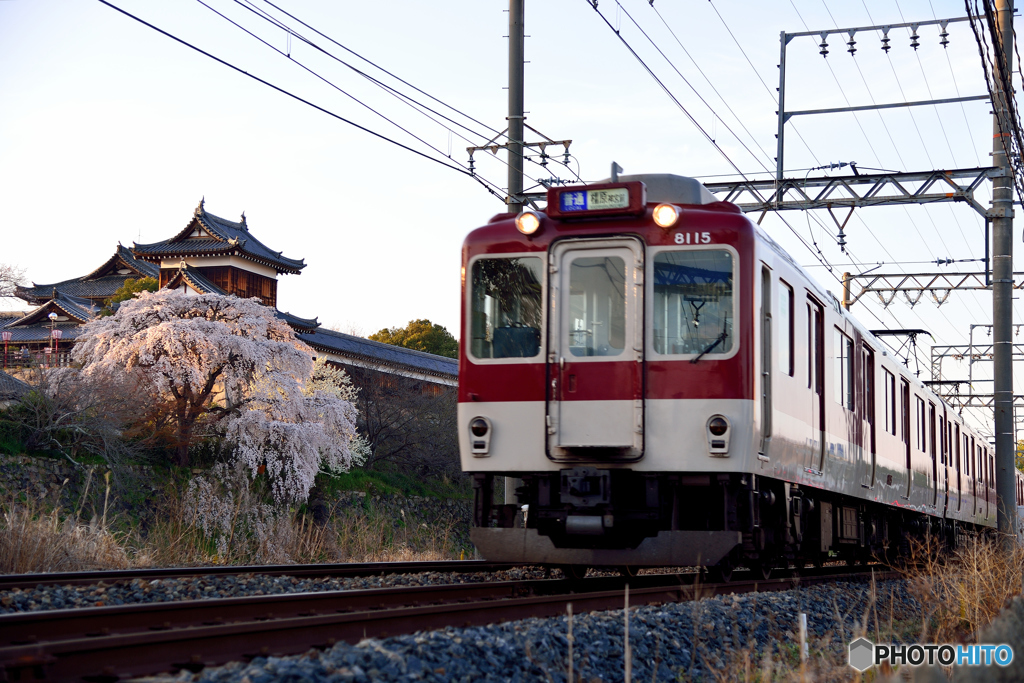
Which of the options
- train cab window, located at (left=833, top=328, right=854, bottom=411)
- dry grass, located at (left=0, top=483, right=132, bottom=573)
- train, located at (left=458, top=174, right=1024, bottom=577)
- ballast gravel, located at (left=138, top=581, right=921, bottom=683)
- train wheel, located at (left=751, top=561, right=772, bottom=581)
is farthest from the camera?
train cab window, located at (left=833, top=328, right=854, bottom=411)

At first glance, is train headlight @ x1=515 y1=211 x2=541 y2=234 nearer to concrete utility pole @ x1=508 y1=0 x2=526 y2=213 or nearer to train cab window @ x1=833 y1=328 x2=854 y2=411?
train cab window @ x1=833 y1=328 x2=854 y2=411

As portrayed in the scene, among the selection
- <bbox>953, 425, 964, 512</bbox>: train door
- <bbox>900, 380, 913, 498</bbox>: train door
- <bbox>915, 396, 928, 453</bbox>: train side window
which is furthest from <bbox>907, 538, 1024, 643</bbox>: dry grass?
<bbox>953, 425, 964, 512</bbox>: train door

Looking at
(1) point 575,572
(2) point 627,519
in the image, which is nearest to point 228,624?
(2) point 627,519

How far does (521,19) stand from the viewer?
13695 mm

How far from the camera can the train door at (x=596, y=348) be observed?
7770 millimetres

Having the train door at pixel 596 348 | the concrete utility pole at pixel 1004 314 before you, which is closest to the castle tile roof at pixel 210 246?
the concrete utility pole at pixel 1004 314

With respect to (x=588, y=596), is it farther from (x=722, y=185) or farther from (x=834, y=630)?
(x=722, y=185)

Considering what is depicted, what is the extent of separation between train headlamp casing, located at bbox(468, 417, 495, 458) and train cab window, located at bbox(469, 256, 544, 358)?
53 centimetres

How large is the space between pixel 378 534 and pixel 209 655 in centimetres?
883

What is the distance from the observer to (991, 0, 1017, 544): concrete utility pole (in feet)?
47.2

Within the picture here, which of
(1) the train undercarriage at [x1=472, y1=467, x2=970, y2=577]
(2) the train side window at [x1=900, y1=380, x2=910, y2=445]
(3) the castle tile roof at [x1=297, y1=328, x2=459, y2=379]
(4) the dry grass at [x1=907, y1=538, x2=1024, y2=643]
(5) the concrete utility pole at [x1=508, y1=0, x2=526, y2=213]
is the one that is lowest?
(4) the dry grass at [x1=907, y1=538, x2=1024, y2=643]

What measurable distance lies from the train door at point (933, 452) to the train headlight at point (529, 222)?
11070 mm

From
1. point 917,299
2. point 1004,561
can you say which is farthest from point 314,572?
point 917,299

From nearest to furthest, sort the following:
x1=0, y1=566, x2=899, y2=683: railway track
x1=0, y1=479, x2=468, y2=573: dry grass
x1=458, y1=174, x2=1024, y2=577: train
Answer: x1=0, y1=566, x2=899, y2=683: railway track
x1=458, y1=174, x2=1024, y2=577: train
x1=0, y1=479, x2=468, y2=573: dry grass
